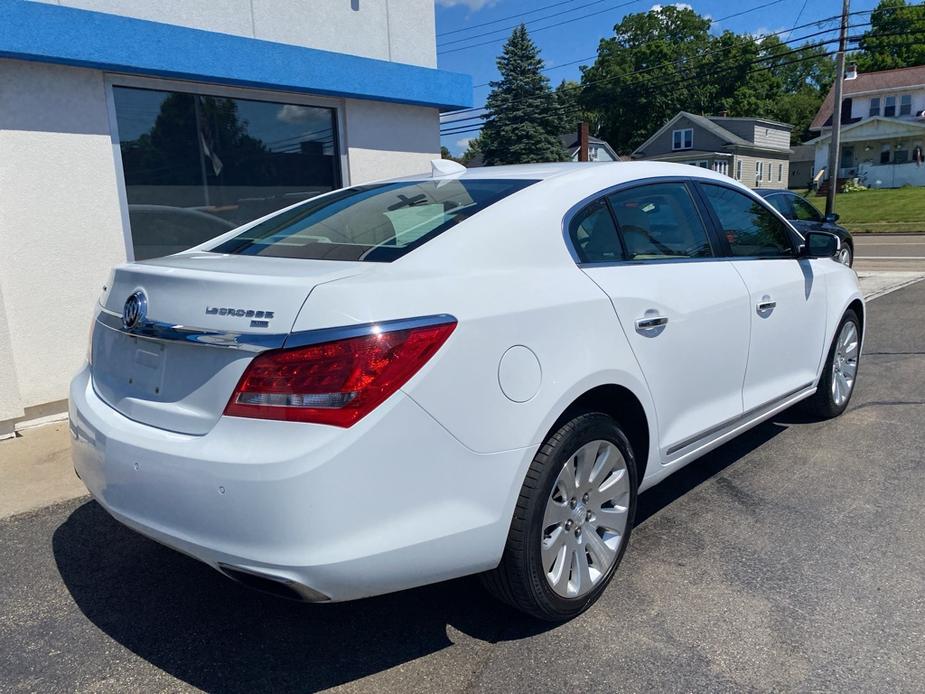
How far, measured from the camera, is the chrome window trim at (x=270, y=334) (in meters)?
2.11

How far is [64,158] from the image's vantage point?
546 centimetres

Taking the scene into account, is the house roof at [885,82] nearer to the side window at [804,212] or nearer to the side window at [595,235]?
the side window at [804,212]

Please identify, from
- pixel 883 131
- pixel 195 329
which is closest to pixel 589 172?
pixel 195 329

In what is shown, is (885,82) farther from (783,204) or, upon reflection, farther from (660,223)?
(660,223)

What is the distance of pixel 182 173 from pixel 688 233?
15.1ft

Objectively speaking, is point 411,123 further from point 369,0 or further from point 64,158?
point 64,158

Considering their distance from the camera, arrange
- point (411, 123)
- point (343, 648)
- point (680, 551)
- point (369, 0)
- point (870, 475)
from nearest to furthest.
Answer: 1. point (343, 648)
2. point (680, 551)
3. point (870, 475)
4. point (369, 0)
5. point (411, 123)

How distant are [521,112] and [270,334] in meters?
45.8

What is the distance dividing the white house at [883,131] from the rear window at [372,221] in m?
49.3

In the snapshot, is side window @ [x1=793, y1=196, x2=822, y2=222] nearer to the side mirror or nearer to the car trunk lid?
the side mirror

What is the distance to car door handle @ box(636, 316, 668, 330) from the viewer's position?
2932 mm

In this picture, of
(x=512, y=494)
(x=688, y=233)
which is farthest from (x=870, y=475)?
(x=512, y=494)

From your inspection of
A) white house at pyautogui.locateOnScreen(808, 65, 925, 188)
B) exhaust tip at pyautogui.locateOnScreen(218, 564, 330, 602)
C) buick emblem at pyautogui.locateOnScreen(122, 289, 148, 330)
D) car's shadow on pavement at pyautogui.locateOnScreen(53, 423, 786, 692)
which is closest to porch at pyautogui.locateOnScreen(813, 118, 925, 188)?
white house at pyautogui.locateOnScreen(808, 65, 925, 188)

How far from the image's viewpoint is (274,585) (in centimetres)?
219
